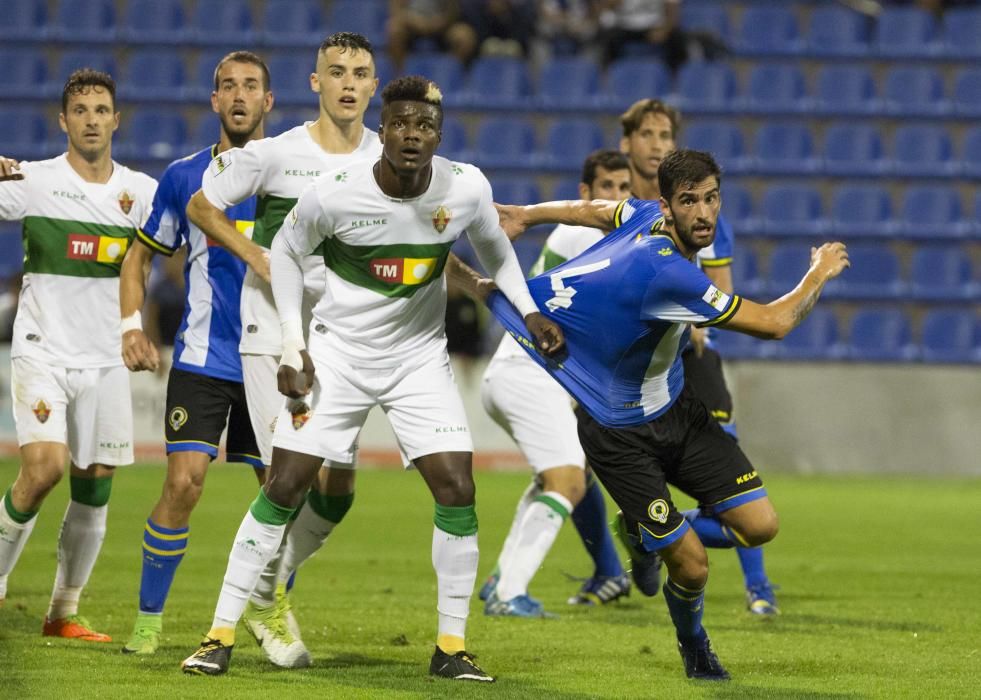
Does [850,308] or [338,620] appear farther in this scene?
[850,308]

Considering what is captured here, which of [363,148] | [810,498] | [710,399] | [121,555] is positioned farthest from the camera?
[810,498]

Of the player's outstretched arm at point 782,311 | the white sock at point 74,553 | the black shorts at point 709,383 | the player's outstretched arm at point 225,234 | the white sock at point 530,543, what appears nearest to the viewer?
the player's outstretched arm at point 782,311

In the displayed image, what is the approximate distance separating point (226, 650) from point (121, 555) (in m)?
4.55

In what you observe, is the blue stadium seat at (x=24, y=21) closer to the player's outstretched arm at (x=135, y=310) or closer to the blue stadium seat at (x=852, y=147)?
the blue stadium seat at (x=852, y=147)

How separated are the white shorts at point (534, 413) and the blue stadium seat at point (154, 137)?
11571mm

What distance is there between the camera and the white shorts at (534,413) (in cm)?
838

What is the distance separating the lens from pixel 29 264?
7.29 meters

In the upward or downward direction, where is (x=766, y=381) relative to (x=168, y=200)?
downward

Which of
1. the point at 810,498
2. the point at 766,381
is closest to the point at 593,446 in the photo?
the point at 810,498

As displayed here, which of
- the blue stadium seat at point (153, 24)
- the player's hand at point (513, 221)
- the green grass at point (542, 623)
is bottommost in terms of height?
the green grass at point (542, 623)

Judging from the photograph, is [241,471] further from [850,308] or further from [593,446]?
[593,446]

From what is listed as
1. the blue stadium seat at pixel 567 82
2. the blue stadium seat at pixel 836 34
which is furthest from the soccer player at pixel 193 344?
the blue stadium seat at pixel 836 34

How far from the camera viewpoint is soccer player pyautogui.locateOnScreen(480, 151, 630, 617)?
816 centimetres

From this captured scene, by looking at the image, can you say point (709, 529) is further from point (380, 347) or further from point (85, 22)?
point (85, 22)
